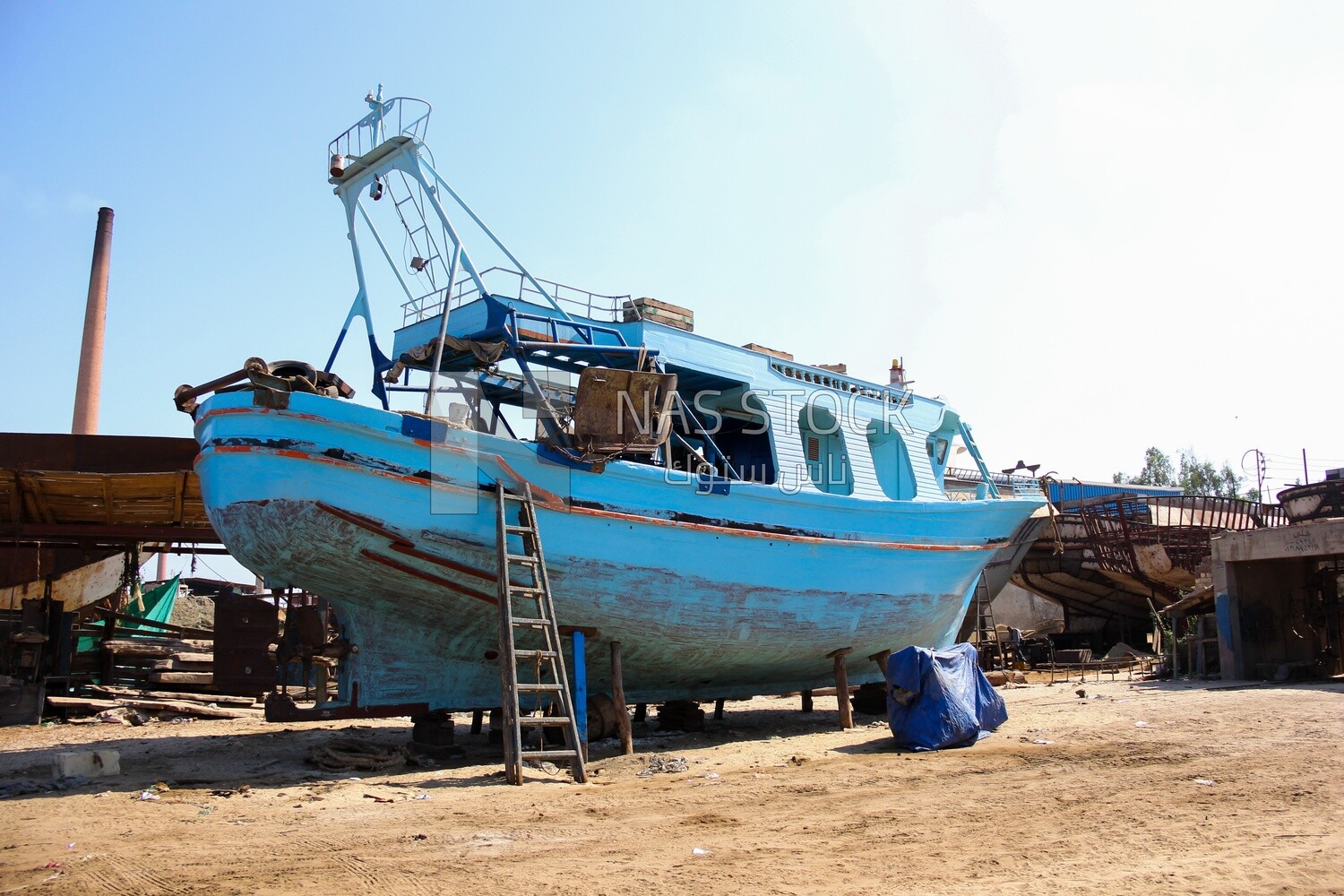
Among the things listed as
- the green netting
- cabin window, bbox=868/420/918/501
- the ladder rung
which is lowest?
the ladder rung

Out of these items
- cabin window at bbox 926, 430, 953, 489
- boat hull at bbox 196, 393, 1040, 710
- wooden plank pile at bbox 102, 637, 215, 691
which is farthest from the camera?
cabin window at bbox 926, 430, 953, 489

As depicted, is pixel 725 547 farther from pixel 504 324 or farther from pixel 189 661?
pixel 189 661

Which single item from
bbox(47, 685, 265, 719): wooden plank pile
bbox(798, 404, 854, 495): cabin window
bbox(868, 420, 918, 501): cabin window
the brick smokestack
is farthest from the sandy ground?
the brick smokestack

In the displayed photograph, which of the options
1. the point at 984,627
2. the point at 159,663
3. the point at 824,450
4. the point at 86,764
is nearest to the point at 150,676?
the point at 159,663

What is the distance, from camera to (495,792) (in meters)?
7.53

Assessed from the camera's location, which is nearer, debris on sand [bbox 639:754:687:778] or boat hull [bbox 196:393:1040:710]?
boat hull [bbox 196:393:1040:710]

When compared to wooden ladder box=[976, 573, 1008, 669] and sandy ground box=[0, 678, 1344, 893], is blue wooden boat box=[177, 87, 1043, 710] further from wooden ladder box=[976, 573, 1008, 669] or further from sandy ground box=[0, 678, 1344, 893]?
wooden ladder box=[976, 573, 1008, 669]

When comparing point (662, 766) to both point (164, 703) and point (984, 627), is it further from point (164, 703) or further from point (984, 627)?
point (984, 627)

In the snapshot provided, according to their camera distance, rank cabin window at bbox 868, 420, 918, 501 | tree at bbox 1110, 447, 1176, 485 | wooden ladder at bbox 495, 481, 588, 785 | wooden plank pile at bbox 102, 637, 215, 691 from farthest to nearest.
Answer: tree at bbox 1110, 447, 1176, 485, wooden plank pile at bbox 102, 637, 215, 691, cabin window at bbox 868, 420, 918, 501, wooden ladder at bbox 495, 481, 588, 785

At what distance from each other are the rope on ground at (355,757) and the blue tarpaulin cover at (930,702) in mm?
5154

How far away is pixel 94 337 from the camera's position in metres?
29.2

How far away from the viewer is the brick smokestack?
2888 cm

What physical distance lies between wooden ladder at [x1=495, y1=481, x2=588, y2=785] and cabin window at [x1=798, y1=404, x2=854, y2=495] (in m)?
4.82

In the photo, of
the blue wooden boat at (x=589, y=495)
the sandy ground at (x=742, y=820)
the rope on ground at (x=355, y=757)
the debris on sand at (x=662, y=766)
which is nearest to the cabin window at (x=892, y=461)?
the blue wooden boat at (x=589, y=495)
